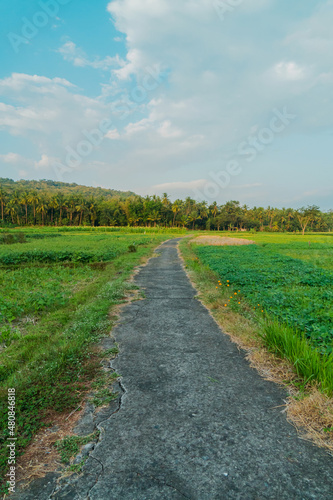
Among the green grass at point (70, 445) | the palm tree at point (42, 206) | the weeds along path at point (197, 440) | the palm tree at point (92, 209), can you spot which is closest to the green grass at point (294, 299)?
the weeds along path at point (197, 440)

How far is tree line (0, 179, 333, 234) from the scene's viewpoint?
81500 millimetres

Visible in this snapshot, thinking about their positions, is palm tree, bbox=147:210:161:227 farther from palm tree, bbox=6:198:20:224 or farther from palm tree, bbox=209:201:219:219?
palm tree, bbox=6:198:20:224

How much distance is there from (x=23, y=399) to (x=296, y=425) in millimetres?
3089

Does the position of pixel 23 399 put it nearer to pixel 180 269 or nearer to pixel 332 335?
pixel 332 335

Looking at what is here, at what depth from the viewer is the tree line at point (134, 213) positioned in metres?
81.5

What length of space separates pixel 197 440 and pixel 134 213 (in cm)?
8815

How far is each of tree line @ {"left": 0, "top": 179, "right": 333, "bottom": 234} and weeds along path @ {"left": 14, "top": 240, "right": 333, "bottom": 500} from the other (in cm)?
8129

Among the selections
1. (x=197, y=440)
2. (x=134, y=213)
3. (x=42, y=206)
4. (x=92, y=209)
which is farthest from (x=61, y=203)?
(x=197, y=440)

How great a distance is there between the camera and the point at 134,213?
88.4 meters

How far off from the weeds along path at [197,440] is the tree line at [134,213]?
81.3m

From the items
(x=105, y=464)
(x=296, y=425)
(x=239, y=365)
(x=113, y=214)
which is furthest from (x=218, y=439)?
(x=113, y=214)

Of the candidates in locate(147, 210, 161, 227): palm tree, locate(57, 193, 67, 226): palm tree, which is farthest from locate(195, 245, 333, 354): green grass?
locate(57, 193, 67, 226): palm tree

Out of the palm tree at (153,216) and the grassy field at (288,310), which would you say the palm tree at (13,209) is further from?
the grassy field at (288,310)

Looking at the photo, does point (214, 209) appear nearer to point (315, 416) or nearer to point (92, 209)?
point (92, 209)
